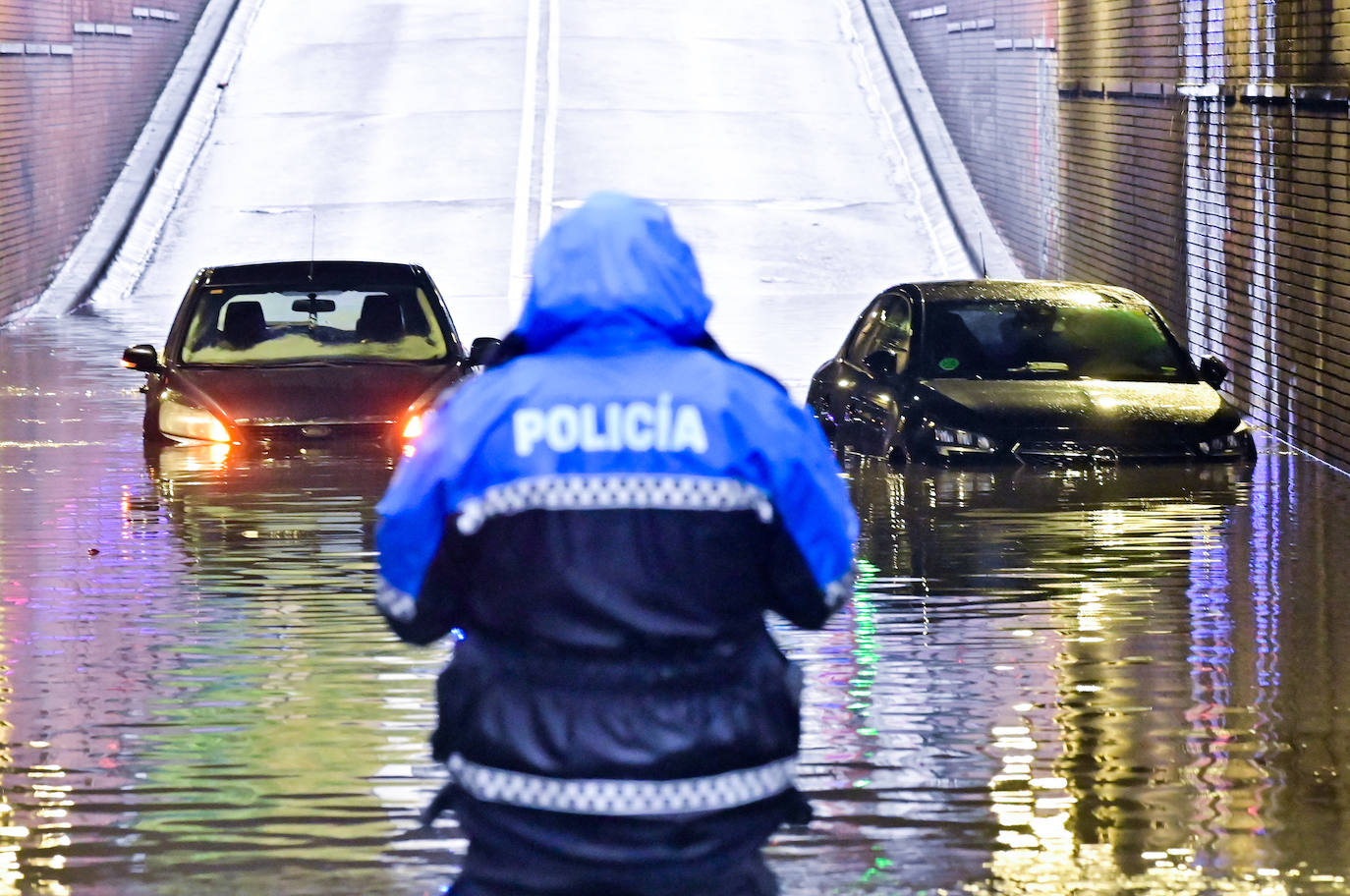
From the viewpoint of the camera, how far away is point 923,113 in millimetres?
34750

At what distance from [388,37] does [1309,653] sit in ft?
105

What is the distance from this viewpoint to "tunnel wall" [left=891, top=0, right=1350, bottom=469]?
14.2 metres

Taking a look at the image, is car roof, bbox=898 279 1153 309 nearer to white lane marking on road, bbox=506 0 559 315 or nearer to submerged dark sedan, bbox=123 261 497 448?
submerged dark sedan, bbox=123 261 497 448

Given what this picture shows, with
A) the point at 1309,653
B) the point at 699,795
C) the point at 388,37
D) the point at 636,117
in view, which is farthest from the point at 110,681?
the point at 388,37

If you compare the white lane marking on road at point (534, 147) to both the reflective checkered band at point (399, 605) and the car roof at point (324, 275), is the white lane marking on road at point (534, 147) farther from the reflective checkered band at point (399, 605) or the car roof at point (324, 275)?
the reflective checkered band at point (399, 605)

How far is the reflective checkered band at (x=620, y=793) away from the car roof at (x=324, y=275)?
34.8ft

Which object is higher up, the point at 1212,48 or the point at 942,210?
the point at 1212,48

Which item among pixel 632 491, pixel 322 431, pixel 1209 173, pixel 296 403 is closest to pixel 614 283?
pixel 632 491

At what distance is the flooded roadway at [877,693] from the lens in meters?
6.12

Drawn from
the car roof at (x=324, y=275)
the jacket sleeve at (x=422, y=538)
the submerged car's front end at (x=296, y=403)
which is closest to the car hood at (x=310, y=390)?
the submerged car's front end at (x=296, y=403)

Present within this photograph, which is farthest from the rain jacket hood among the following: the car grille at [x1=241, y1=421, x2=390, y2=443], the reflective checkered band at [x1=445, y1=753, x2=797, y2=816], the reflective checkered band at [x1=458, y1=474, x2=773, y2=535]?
the car grille at [x1=241, y1=421, x2=390, y2=443]

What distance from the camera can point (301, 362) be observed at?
1380cm

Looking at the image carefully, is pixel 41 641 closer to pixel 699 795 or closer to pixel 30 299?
pixel 699 795

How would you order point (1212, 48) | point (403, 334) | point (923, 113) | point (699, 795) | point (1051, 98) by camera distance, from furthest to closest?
1. point (923, 113)
2. point (1051, 98)
3. point (1212, 48)
4. point (403, 334)
5. point (699, 795)
